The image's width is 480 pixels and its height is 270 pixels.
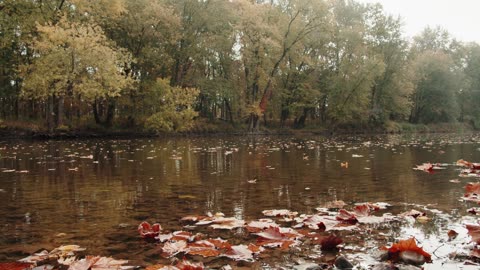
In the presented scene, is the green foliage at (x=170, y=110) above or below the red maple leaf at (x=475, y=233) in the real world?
above

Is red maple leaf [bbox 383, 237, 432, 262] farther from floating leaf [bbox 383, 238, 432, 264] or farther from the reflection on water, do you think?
the reflection on water

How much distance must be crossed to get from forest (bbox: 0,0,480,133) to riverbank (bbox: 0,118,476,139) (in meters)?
0.41

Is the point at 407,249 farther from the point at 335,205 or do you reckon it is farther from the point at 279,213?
the point at 335,205

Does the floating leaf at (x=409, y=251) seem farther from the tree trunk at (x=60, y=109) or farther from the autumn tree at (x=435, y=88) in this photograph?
the autumn tree at (x=435, y=88)

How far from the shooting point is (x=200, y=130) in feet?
125

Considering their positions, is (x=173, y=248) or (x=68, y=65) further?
(x=68, y=65)

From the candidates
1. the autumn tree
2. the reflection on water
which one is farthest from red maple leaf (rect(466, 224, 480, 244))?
the autumn tree

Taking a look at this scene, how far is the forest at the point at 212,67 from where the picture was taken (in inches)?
1070

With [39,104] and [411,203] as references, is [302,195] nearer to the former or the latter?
[411,203]

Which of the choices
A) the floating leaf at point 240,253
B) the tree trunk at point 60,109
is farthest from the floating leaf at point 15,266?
the tree trunk at point 60,109

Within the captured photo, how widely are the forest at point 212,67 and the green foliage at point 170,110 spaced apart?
9cm

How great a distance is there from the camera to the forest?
27.2 metres

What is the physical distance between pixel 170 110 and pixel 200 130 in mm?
6613

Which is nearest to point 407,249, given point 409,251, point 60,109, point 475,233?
point 409,251
